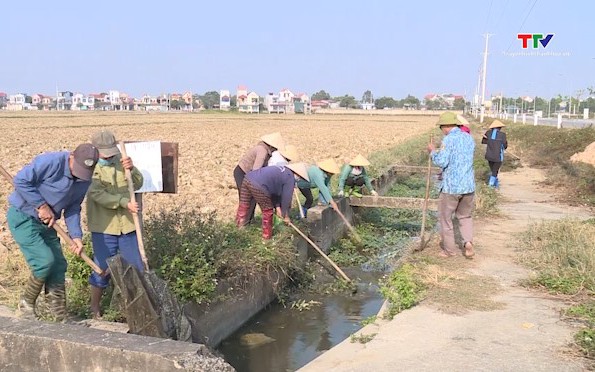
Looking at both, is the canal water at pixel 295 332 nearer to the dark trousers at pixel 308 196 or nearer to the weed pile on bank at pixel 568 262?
the weed pile on bank at pixel 568 262

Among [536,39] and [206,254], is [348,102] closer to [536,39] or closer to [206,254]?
[536,39]

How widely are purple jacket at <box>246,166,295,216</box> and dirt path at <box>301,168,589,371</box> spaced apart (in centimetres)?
197

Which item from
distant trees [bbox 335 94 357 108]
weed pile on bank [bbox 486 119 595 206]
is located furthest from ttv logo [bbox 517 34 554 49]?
distant trees [bbox 335 94 357 108]

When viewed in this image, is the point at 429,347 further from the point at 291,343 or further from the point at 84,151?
the point at 84,151

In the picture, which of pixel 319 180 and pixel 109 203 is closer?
pixel 109 203

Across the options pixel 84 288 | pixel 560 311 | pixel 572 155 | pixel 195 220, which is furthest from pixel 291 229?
pixel 572 155

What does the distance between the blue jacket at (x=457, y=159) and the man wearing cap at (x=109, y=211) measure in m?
3.52

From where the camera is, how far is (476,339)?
428 centimetres

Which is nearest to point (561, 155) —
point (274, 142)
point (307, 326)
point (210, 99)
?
point (274, 142)

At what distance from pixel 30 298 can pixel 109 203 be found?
896mm

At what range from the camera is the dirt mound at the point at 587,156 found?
1644 centimetres

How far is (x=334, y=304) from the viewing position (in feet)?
20.7

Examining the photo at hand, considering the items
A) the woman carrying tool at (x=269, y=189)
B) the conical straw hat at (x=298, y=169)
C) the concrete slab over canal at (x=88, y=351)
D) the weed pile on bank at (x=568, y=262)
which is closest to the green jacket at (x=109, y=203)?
the concrete slab over canal at (x=88, y=351)

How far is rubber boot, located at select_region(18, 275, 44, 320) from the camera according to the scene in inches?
163
